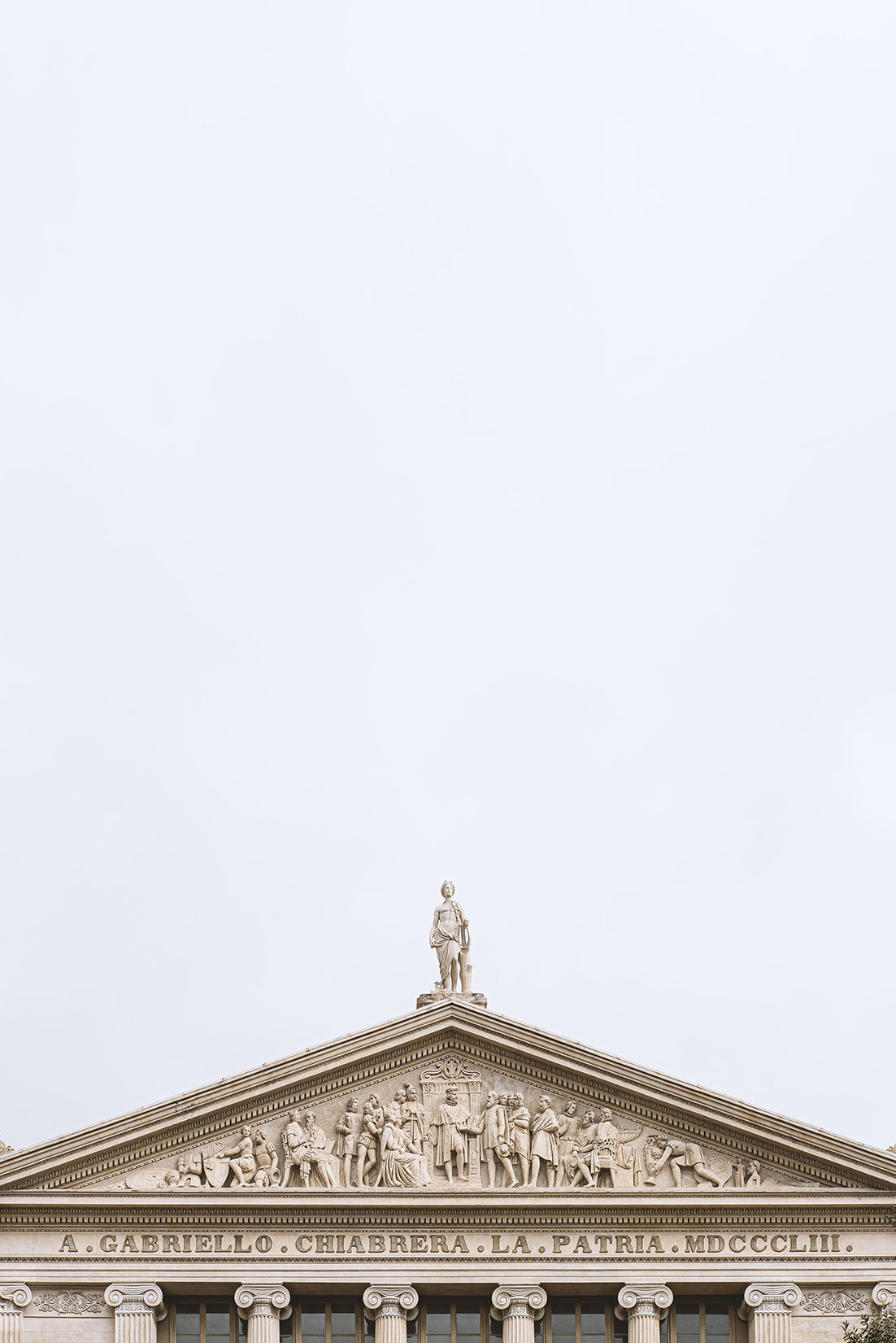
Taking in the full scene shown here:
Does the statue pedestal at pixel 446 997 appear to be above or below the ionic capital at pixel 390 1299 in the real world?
above

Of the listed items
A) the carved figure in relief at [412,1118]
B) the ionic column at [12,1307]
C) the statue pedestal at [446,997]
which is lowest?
the ionic column at [12,1307]

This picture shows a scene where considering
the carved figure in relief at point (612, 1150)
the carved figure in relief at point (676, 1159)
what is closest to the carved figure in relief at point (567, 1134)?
the carved figure in relief at point (612, 1150)

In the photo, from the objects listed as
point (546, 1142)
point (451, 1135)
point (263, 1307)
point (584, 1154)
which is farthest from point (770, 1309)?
point (263, 1307)

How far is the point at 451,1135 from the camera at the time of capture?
44938mm

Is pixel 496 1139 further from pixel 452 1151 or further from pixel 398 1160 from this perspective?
pixel 398 1160

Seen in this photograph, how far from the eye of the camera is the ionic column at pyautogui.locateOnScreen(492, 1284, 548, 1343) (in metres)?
44.1

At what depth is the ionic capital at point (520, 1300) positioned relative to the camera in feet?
145

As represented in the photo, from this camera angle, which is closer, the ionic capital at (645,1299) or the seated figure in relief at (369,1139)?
the ionic capital at (645,1299)

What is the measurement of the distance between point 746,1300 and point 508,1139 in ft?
15.5

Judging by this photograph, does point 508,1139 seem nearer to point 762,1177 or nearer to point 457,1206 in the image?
point 457,1206

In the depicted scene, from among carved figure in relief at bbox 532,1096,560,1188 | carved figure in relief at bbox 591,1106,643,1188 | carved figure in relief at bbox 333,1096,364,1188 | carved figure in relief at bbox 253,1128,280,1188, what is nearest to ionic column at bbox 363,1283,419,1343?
carved figure in relief at bbox 333,1096,364,1188

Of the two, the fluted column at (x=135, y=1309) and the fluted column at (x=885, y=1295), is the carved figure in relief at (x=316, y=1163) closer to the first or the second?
the fluted column at (x=135, y=1309)

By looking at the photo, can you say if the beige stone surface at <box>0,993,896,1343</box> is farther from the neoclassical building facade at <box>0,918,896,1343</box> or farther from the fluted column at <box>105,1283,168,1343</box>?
the fluted column at <box>105,1283,168,1343</box>

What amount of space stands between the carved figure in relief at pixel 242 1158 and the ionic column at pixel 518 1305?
14.9 ft
